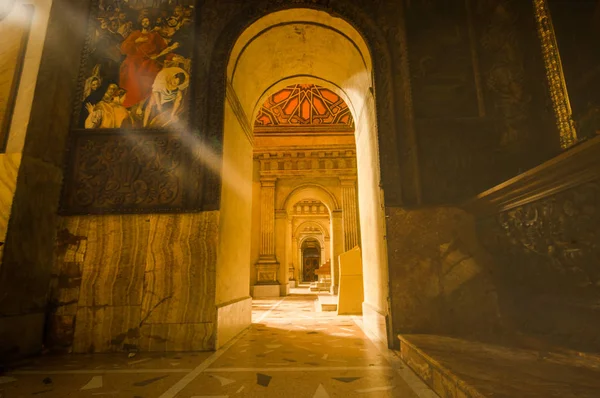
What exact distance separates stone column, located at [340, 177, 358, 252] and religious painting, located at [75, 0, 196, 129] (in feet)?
29.9

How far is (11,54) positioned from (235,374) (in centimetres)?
383

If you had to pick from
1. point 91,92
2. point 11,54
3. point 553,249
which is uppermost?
point 11,54

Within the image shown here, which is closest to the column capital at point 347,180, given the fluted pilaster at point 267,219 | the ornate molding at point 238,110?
the fluted pilaster at point 267,219

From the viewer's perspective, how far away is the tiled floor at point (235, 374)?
6.03 ft

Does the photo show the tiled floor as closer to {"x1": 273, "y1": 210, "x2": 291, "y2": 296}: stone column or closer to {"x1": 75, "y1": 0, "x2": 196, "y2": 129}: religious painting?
{"x1": 75, "y1": 0, "x2": 196, "y2": 129}: religious painting

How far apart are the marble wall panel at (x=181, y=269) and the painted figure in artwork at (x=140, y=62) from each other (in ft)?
5.12

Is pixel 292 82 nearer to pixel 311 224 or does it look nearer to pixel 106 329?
pixel 106 329

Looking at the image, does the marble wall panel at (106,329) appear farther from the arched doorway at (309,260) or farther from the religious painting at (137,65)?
the arched doorway at (309,260)

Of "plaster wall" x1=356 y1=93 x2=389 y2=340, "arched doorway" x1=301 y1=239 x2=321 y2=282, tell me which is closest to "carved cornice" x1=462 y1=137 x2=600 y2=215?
"plaster wall" x1=356 y1=93 x2=389 y2=340

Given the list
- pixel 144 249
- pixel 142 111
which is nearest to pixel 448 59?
pixel 142 111

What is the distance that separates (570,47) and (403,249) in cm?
240

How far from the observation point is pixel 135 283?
3.06m

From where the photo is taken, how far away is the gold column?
8.98 feet

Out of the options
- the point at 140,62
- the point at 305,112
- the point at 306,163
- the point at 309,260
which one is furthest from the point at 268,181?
the point at 309,260
